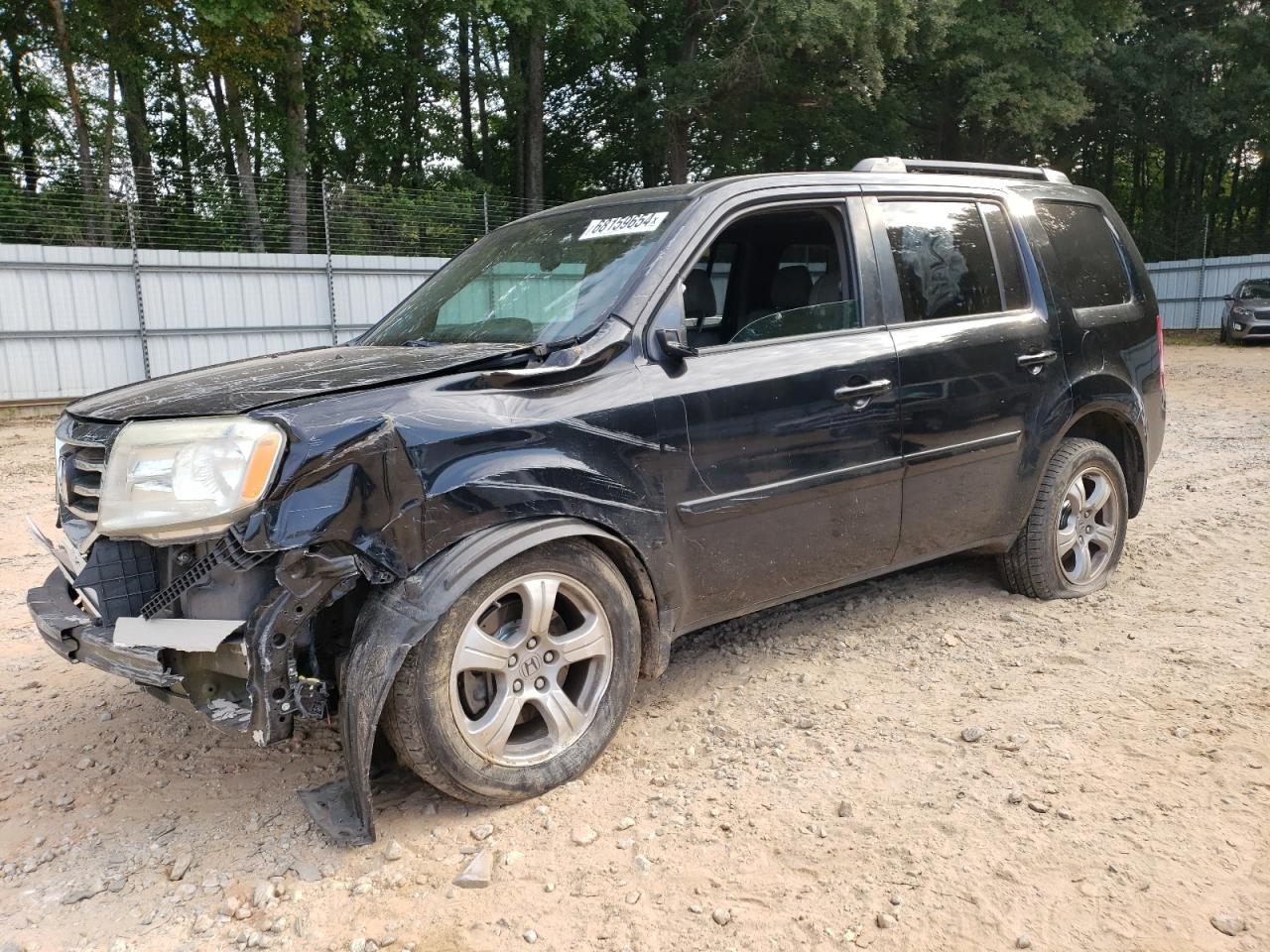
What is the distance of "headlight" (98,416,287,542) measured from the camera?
2.59 m

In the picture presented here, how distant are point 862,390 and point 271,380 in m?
2.07

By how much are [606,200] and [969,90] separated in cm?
2318

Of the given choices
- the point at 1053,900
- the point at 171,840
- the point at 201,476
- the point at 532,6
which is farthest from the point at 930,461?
the point at 532,6

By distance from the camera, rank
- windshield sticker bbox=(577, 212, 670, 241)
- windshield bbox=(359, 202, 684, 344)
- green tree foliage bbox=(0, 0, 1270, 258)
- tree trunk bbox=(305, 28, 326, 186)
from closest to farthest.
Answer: windshield bbox=(359, 202, 684, 344) < windshield sticker bbox=(577, 212, 670, 241) < green tree foliage bbox=(0, 0, 1270, 258) < tree trunk bbox=(305, 28, 326, 186)

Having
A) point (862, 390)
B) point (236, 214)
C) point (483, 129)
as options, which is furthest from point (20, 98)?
point (862, 390)

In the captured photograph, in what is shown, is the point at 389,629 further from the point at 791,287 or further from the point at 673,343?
the point at 791,287

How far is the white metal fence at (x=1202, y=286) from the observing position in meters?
26.4

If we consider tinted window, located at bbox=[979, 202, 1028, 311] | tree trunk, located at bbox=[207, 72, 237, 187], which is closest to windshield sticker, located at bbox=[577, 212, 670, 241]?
tinted window, located at bbox=[979, 202, 1028, 311]

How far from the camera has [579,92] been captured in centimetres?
3045

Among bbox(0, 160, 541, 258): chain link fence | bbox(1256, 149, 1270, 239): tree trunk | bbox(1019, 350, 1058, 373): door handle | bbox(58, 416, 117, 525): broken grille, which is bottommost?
bbox(58, 416, 117, 525): broken grille

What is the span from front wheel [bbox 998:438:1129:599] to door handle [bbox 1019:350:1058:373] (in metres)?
0.46

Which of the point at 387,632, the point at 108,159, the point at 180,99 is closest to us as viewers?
the point at 387,632

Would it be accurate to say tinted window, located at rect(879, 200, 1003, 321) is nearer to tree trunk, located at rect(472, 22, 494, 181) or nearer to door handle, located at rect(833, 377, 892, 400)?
door handle, located at rect(833, 377, 892, 400)

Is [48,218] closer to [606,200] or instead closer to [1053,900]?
[606,200]
